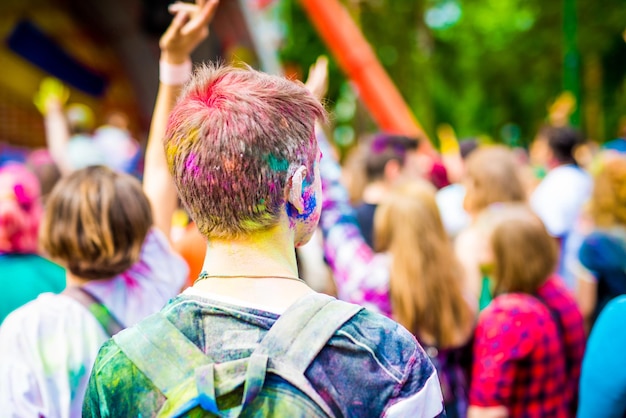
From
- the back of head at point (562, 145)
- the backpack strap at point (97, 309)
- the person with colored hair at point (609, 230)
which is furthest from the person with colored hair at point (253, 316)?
the back of head at point (562, 145)

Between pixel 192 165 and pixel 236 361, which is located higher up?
pixel 192 165

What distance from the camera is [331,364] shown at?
1244 mm

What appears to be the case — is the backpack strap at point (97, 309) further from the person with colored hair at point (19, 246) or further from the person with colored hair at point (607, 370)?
the person with colored hair at point (607, 370)

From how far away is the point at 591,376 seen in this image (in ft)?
6.81

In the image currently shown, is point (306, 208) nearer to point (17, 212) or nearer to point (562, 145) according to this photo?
point (17, 212)

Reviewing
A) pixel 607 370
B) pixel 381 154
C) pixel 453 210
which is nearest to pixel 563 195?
pixel 453 210

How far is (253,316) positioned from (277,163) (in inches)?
10.9

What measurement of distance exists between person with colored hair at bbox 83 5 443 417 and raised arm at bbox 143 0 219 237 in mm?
921

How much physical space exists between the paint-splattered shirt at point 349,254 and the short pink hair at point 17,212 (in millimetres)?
1165

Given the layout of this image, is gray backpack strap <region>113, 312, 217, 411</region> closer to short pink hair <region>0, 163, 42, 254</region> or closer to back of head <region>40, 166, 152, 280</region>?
back of head <region>40, 166, 152, 280</region>

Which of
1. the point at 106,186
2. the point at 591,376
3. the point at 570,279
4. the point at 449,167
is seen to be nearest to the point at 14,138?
the point at 449,167

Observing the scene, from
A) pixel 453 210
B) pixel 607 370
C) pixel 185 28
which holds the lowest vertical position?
pixel 453 210

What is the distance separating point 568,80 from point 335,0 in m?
7.74

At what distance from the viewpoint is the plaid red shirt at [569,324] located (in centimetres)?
297
